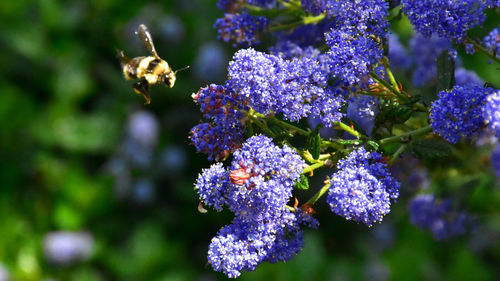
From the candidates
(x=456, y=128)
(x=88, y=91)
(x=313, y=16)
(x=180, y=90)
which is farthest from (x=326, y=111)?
(x=88, y=91)

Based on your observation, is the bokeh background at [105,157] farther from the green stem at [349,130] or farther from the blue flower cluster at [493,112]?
the blue flower cluster at [493,112]

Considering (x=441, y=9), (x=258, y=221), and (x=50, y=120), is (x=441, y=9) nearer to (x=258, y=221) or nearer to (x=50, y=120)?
(x=258, y=221)

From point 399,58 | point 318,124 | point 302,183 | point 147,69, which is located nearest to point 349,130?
point 318,124

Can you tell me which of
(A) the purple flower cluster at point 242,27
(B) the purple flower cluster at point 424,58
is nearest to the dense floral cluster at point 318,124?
(A) the purple flower cluster at point 242,27

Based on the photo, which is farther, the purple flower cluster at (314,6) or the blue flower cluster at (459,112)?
the purple flower cluster at (314,6)

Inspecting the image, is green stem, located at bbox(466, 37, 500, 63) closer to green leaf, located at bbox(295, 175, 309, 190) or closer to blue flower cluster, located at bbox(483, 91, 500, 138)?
blue flower cluster, located at bbox(483, 91, 500, 138)
